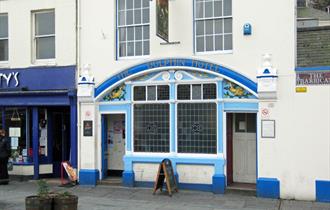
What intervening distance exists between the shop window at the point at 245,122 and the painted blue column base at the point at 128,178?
3.28 m

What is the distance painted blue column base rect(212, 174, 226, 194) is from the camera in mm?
12344

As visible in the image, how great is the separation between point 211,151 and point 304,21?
21.5ft

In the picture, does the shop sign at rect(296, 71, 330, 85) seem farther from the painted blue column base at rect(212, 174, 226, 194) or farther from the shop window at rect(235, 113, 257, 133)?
the painted blue column base at rect(212, 174, 226, 194)

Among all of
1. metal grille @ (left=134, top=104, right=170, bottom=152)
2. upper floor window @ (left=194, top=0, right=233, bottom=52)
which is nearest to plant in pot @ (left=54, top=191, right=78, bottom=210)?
metal grille @ (left=134, top=104, right=170, bottom=152)

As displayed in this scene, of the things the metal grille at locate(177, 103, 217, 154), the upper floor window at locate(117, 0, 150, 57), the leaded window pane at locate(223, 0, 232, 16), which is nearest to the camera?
the leaded window pane at locate(223, 0, 232, 16)

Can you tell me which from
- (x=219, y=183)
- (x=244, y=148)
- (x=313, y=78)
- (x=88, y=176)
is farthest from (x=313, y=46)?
(x=88, y=176)

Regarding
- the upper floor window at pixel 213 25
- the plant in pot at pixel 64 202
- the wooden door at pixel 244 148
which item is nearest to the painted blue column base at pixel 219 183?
the wooden door at pixel 244 148

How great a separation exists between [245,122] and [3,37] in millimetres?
8518

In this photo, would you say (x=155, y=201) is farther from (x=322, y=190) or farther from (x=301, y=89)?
(x=301, y=89)

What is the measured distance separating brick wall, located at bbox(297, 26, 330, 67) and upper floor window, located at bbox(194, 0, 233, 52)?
184 cm

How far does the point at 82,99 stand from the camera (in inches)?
551

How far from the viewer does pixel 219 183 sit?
487 inches

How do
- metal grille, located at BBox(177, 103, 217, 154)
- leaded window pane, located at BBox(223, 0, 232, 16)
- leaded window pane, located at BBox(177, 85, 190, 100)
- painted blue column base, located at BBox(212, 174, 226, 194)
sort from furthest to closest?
leaded window pane, located at BBox(177, 85, 190, 100), metal grille, located at BBox(177, 103, 217, 154), leaded window pane, located at BBox(223, 0, 232, 16), painted blue column base, located at BBox(212, 174, 226, 194)

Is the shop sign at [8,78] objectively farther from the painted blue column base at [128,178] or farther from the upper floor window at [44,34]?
the painted blue column base at [128,178]
